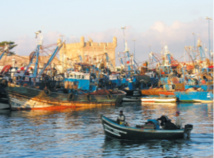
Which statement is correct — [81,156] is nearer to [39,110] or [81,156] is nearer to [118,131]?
[118,131]

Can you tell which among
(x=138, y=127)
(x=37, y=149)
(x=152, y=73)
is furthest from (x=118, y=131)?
(x=152, y=73)

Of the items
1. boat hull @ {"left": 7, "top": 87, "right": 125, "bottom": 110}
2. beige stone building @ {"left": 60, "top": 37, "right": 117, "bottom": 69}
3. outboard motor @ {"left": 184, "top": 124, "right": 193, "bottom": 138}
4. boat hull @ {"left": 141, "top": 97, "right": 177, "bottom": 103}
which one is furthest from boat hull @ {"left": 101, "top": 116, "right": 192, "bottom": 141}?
beige stone building @ {"left": 60, "top": 37, "right": 117, "bottom": 69}

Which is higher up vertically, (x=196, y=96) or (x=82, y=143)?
(x=196, y=96)

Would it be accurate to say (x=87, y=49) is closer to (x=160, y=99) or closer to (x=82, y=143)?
(x=160, y=99)

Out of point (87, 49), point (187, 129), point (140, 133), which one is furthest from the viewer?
point (87, 49)

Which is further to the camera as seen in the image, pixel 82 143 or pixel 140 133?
pixel 82 143

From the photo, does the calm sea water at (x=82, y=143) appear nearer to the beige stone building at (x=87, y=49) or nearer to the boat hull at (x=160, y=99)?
the boat hull at (x=160, y=99)

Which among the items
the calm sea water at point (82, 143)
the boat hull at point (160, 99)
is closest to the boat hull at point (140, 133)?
the calm sea water at point (82, 143)

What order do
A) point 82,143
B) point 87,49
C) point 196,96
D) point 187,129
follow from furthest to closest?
point 87,49, point 196,96, point 187,129, point 82,143

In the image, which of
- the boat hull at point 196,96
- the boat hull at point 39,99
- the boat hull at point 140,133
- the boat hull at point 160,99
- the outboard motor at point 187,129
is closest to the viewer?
the boat hull at point 140,133

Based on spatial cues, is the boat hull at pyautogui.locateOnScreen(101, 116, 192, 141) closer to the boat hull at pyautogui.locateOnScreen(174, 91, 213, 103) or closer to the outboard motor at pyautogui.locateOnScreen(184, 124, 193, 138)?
the outboard motor at pyautogui.locateOnScreen(184, 124, 193, 138)

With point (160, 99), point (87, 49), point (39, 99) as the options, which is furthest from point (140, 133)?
point (87, 49)

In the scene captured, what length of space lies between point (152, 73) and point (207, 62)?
16.3 metres

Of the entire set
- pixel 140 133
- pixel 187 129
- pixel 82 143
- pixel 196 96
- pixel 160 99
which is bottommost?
pixel 82 143
